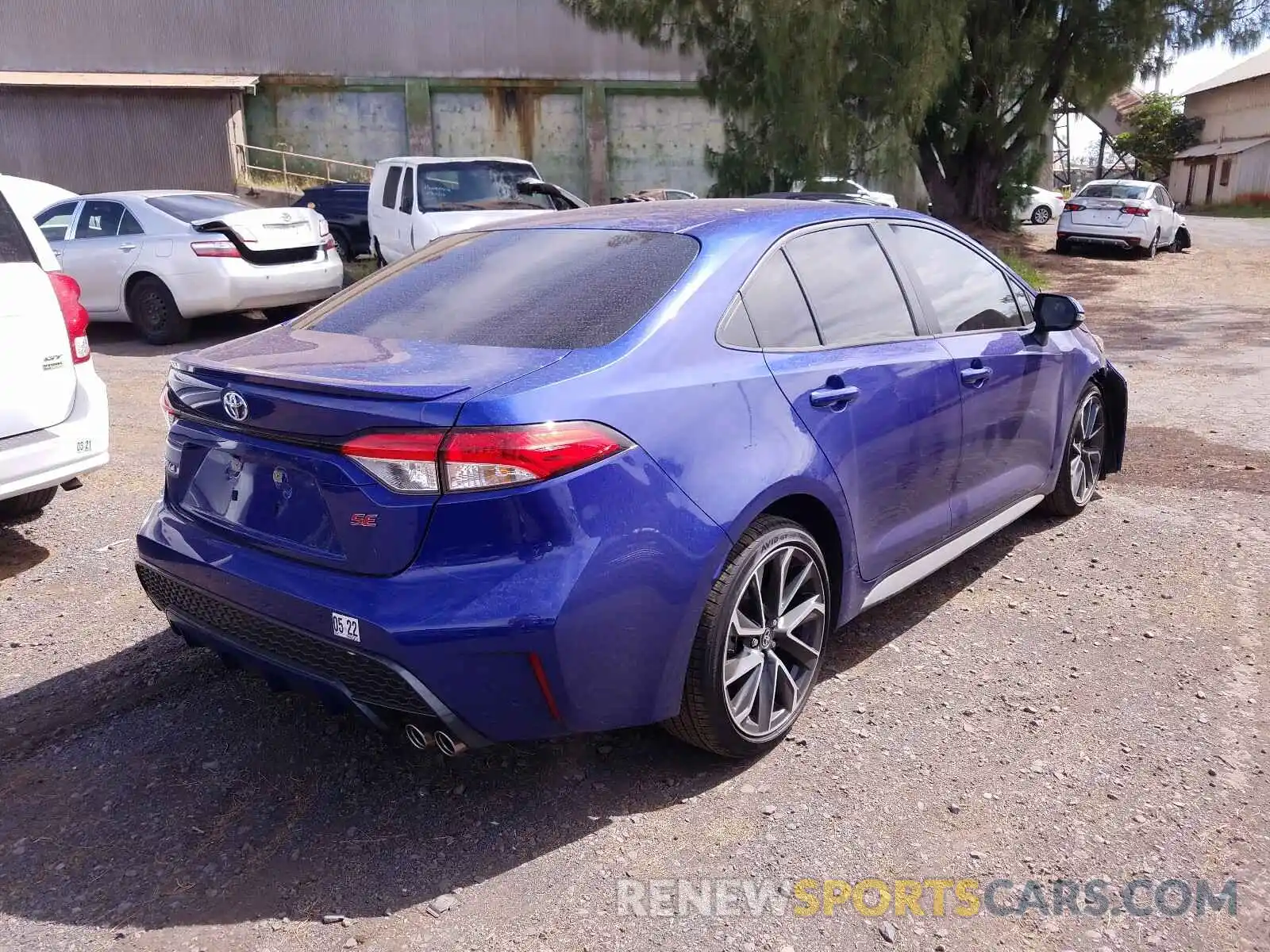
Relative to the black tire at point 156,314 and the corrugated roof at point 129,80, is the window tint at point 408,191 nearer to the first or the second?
the black tire at point 156,314

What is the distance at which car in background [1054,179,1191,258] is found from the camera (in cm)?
1988

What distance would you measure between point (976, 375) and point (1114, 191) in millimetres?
19001

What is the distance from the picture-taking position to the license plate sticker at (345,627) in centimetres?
259

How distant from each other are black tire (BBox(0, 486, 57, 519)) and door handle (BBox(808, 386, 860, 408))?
13.3ft

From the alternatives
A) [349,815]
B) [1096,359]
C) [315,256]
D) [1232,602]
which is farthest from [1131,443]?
[315,256]

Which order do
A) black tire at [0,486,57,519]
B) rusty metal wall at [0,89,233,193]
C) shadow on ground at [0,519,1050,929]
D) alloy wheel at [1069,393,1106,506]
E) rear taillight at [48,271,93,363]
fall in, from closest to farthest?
1. shadow on ground at [0,519,1050,929]
2. rear taillight at [48,271,93,363]
3. alloy wheel at [1069,393,1106,506]
4. black tire at [0,486,57,519]
5. rusty metal wall at [0,89,233,193]

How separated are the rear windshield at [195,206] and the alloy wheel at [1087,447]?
27.1ft

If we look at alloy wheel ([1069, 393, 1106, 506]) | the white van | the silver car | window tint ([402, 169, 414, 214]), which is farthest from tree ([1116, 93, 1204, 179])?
alloy wheel ([1069, 393, 1106, 506])

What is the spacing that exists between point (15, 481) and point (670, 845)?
3253mm

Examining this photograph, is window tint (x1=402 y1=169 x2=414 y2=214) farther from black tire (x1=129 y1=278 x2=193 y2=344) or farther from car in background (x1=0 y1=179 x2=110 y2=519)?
car in background (x1=0 y1=179 x2=110 y2=519)

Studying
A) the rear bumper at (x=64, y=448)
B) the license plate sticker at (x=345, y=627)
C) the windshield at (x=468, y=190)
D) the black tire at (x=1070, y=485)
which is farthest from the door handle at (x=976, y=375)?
the windshield at (x=468, y=190)

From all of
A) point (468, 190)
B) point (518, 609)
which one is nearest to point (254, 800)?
point (518, 609)

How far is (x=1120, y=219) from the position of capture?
1992cm

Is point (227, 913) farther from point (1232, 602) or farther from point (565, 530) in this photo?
point (1232, 602)
